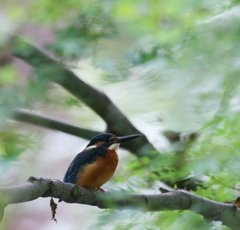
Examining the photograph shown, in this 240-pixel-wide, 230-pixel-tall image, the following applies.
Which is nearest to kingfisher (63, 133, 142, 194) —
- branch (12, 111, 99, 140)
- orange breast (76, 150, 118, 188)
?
orange breast (76, 150, 118, 188)

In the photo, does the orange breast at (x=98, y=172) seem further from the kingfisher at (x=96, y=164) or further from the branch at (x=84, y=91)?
the branch at (x=84, y=91)

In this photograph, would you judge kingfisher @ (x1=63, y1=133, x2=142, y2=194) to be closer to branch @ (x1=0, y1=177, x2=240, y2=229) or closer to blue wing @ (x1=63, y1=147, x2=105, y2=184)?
blue wing @ (x1=63, y1=147, x2=105, y2=184)

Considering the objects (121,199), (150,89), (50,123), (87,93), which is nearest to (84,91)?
(87,93)

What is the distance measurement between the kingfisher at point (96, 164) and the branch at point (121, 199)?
0.36ft

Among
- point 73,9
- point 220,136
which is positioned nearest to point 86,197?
point 220,136

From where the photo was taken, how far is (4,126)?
137 centimetres

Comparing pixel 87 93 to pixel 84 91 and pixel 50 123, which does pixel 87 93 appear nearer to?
pixel 84 91

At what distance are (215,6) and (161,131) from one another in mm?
600

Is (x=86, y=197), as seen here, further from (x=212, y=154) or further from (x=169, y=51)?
(x=169, y=51)

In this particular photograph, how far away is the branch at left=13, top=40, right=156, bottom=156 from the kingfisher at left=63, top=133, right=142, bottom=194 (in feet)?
1.03

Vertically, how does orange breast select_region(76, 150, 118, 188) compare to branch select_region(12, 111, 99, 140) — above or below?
below

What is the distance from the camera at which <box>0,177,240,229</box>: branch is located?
84 cm

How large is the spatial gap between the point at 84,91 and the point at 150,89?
531 millimetres

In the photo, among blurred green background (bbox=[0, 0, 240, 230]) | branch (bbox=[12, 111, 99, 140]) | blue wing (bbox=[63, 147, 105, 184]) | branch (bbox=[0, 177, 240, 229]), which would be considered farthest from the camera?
branch (bbox=[12, 111, 99, 140])
